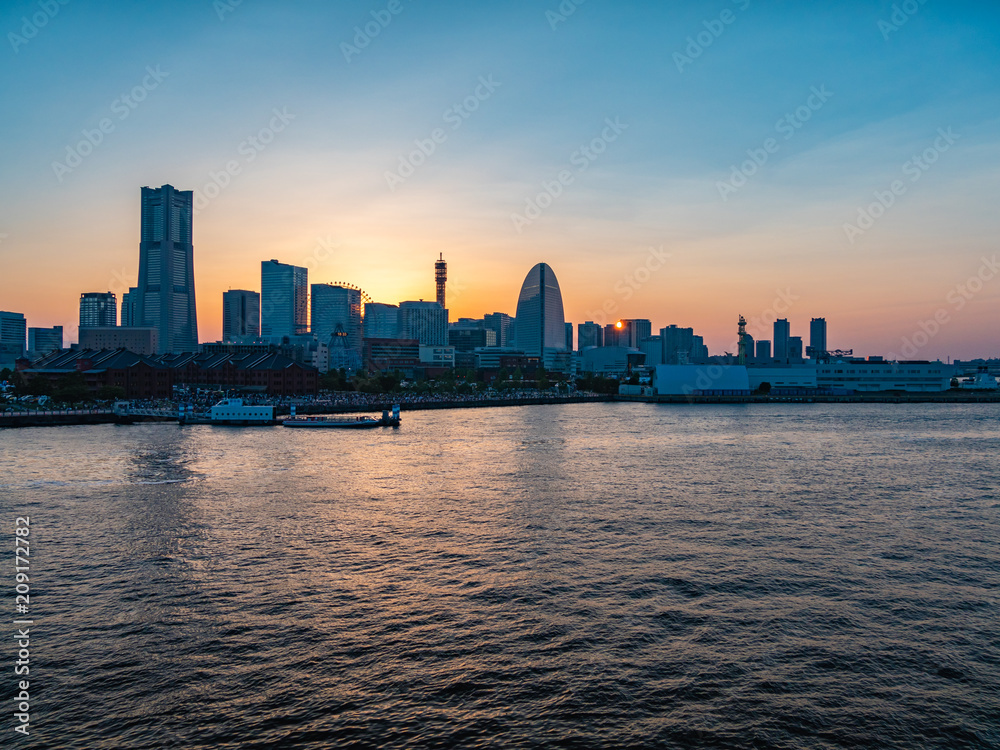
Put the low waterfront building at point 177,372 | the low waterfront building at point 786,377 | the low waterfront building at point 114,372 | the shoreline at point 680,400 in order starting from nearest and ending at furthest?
the low waterfront building at point 114,372 < the low waterfront building at point 177,372 < the shoreline at point 680,400 < the low waterfront building at point 786,377

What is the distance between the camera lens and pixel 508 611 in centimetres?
2330

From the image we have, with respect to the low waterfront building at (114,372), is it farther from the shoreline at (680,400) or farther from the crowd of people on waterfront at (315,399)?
the shoreline at (680,400)

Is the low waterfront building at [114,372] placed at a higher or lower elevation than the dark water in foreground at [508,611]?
higher

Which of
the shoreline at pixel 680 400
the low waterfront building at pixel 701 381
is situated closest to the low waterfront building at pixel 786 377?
the shoreline at pixel 680 400

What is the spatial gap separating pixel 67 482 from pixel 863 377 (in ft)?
671

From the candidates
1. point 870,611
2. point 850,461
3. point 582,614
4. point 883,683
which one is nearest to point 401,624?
point 582,614

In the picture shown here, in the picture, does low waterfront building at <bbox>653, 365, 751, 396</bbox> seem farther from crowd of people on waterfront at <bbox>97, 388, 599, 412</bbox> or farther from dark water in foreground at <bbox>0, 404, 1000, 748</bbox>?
dark water in foreground at <bbox>0, 404, 1000, 748</bbox>

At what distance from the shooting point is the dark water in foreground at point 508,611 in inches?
659

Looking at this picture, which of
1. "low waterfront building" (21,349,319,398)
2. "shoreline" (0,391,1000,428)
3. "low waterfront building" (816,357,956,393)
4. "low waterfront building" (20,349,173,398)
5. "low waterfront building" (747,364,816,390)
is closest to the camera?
"low waterfront building" (20,349,173,398)

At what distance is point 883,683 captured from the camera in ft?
61.0

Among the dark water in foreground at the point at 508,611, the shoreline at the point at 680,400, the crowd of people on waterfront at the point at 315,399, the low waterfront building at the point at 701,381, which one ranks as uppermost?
the low waterfront building at the point at 701,381

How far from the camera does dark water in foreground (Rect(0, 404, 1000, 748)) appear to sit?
16.7 metres

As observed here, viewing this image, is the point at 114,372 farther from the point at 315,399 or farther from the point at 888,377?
the point at 888,377

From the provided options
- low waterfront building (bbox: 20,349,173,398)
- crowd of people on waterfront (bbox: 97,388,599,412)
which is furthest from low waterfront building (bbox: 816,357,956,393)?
low waterfront building (bbox: 20,349,173,398)
